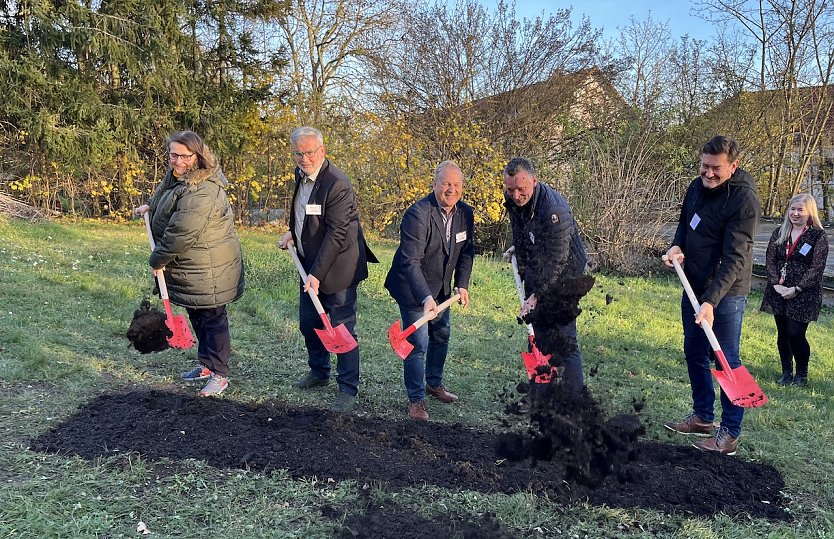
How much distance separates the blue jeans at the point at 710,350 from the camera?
11.6ft

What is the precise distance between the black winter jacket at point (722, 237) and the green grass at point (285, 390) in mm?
1074

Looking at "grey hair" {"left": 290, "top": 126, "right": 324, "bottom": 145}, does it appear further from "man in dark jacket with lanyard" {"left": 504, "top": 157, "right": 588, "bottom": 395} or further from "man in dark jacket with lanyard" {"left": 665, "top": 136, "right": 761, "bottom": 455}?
"man in dark jacket with lanyard" {"left": 665, "top": 136, "right": 761, "bottom": 455}

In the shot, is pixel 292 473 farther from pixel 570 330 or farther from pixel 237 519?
pixel 570 330

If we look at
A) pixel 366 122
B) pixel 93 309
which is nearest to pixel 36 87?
pixel 366 122

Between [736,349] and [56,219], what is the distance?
14.1m

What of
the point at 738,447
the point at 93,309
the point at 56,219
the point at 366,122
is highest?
the point at 366,122

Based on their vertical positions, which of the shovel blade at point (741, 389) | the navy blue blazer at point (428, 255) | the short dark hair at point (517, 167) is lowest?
the shovel blade at point (741, 389)

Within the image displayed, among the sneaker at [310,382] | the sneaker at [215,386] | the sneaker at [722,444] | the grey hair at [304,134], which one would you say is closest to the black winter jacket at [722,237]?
the sneaker at [722,444]

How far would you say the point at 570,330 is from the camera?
12.3 ft

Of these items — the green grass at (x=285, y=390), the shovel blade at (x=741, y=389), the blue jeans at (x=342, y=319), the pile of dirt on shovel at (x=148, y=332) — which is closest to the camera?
the green grass at (x=285, y=390)

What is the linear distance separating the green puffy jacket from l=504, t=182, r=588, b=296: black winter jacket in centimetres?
193

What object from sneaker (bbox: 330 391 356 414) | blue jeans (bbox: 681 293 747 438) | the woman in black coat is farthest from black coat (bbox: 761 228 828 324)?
sneaker (bbox: 330 391 356 414)

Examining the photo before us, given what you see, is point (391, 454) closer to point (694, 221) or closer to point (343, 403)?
point (343, 403)

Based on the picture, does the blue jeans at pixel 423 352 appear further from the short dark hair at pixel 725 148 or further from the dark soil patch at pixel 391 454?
the short dark hair at pixel 725 148
